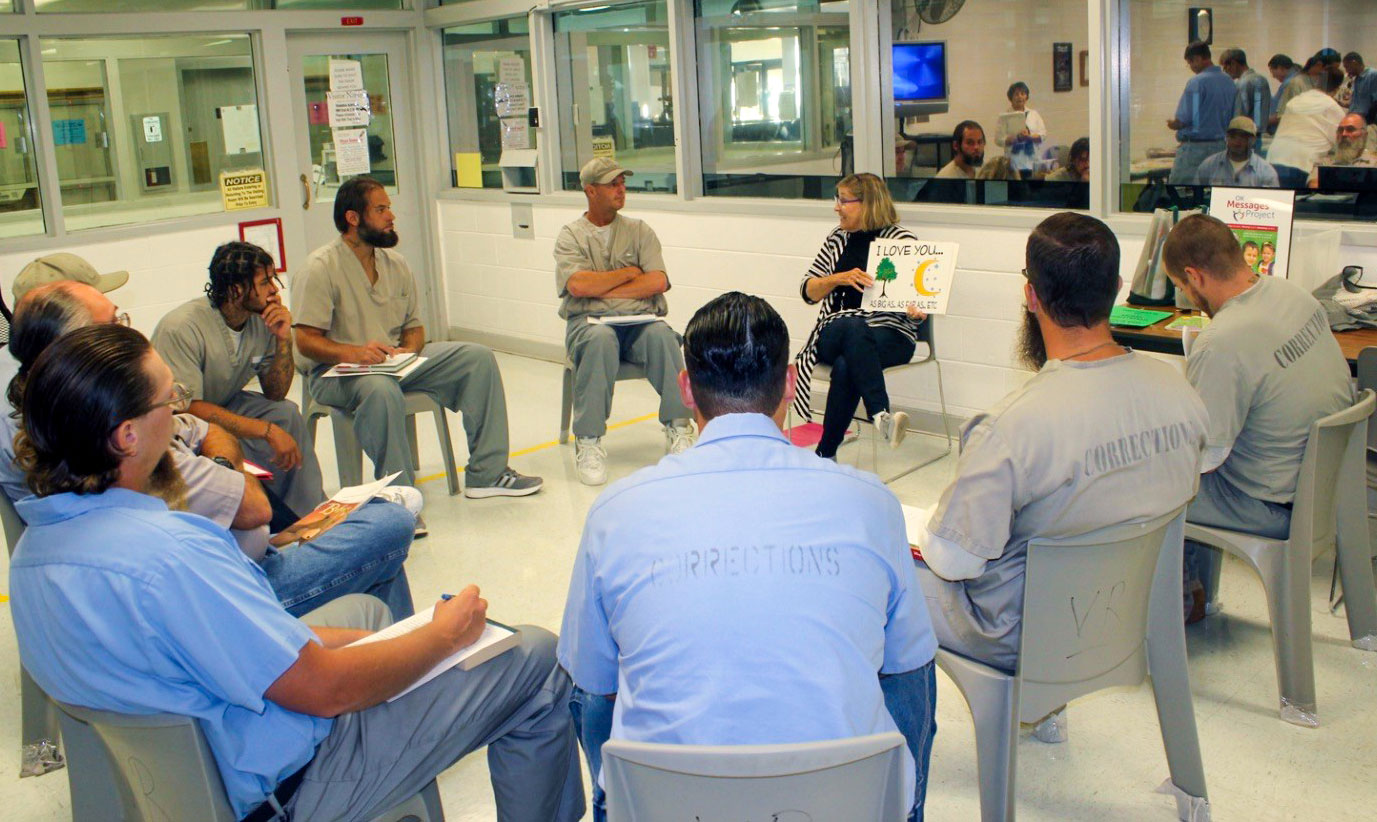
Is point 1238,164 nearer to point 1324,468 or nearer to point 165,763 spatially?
point 1324,468

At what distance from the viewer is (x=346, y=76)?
7402 mm

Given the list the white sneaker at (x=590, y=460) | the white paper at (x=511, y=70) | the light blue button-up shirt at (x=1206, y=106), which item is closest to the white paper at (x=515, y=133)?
the white paper at (x=511, y=70)

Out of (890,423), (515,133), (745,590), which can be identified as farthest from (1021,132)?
(745,590)

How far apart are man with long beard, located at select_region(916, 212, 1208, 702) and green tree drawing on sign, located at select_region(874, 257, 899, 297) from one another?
252 centimetres

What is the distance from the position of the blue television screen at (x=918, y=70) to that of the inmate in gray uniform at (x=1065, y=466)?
3456mm

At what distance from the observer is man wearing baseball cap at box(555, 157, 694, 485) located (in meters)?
5.02

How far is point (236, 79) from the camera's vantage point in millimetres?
7000

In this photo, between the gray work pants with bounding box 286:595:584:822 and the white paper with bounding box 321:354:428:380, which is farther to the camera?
the white paper with bounding box 321:354:428:380

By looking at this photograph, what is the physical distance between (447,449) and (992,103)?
275cm

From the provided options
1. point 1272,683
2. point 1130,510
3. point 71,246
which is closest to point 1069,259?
point 1130,510

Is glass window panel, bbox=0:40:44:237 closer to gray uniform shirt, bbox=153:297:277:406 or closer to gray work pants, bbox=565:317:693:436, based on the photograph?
gray uniform shirt, bbox=153:297:277:406

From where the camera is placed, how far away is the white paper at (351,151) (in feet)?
24.3

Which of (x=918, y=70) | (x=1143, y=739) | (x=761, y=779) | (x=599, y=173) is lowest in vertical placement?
(x=1143, y=739)

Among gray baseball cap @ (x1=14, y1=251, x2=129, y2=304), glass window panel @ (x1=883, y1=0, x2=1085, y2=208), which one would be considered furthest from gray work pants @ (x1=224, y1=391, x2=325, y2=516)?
glass window panel @ (x1=883, y1=0, x2=1085, y2=208)
